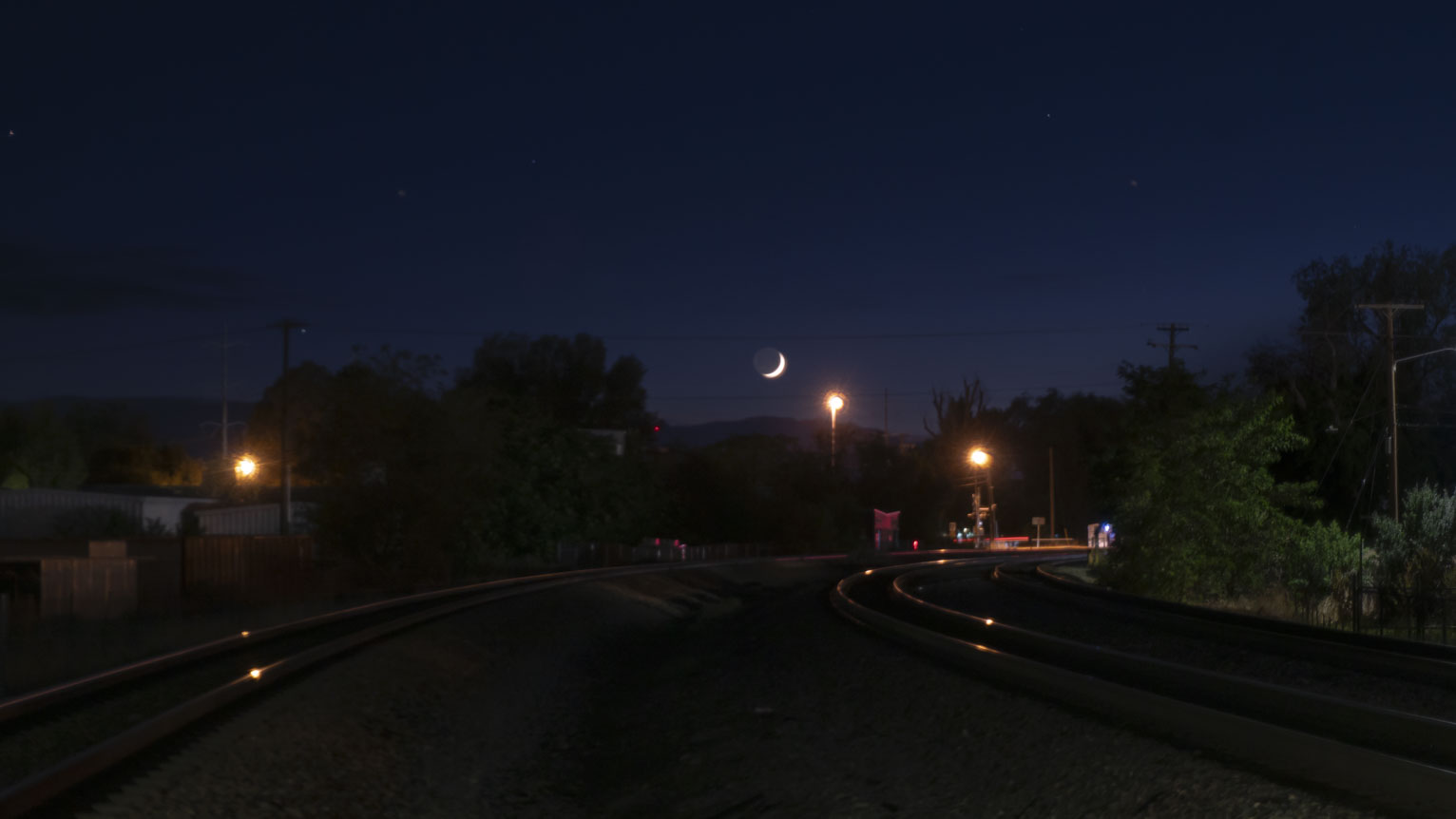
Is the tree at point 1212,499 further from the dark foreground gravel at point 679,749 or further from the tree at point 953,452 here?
the tree at point 953,452

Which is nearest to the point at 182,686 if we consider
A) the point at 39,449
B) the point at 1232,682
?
the point at 1232,682

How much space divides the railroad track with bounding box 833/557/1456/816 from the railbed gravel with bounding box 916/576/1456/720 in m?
0.07

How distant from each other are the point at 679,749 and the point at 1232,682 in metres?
6.38

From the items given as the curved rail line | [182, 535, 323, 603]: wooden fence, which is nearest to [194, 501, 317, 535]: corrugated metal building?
[182, 535, 323, 603]: wooden fence

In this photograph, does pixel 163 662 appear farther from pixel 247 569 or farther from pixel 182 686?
pixel 247 569

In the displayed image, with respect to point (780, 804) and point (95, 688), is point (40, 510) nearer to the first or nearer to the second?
point (95, 688)

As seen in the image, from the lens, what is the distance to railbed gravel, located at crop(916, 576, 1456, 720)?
14.8 metres

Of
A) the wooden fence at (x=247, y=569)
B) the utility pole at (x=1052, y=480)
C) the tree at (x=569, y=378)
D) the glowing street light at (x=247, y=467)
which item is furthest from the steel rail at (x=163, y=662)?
the tree at (x=569, y=378)

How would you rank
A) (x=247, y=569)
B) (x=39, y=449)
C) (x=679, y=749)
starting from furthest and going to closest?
(x=39, y=449) → (x=247, y=569) → (x=679, y=749)

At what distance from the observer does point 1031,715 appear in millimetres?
13016

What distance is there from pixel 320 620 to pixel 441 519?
26546 mm

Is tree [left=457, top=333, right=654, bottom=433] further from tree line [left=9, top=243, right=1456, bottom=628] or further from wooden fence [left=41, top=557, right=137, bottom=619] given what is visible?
Answer: wooden fence [left=41, top=557, right=137, bottom=619]

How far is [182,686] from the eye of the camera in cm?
1537

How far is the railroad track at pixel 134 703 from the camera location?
1008 cm
